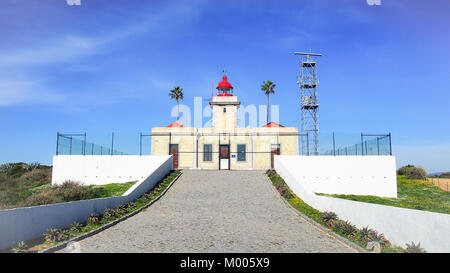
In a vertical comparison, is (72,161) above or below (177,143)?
below

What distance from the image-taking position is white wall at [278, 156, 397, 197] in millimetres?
23016

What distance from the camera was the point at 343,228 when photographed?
36.1ft

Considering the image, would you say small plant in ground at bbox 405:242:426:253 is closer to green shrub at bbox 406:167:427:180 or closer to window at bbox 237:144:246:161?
window at bbox 237:144:246:161

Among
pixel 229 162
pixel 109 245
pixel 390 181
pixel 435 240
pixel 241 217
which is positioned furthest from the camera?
pixel 229 162

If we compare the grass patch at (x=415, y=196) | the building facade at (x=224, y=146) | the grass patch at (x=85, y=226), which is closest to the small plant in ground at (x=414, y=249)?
the grass patch at (x=85, y=226)

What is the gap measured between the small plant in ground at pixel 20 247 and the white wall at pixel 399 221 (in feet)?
33.3

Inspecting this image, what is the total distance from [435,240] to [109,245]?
27.8 ft

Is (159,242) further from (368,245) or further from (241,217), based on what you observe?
(368,245)

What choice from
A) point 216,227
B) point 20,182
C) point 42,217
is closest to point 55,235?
point 42,217

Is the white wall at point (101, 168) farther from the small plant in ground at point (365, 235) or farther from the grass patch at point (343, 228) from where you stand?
the small plant in ground at point (365, 235)

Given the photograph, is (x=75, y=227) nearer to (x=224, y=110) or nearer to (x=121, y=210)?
(x=121, y=210)
